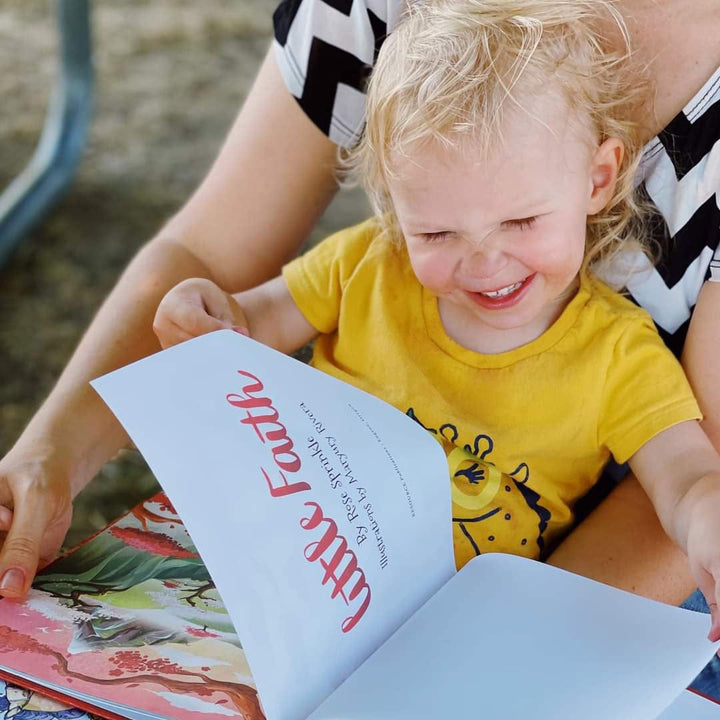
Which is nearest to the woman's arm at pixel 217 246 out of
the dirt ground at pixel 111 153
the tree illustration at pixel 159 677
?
the tree illustration at pixel 159 677

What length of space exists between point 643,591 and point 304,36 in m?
0.60

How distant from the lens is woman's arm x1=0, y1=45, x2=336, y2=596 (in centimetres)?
107

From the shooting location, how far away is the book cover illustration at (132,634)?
2.58 feet

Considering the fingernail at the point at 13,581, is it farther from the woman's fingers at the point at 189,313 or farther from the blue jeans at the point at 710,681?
the blue jeans at the point at 710,681

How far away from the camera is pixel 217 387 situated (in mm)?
811

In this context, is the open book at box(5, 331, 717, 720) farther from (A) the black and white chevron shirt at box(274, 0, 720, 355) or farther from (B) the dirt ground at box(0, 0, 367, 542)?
(B) the dirt ground at box(0, 0, 367, 542)

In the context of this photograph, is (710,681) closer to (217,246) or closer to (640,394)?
(640,394)

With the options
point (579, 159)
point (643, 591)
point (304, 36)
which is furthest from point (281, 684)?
point (304, 36)

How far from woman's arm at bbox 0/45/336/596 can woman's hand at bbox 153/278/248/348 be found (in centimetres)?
14

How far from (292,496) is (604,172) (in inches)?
16.0

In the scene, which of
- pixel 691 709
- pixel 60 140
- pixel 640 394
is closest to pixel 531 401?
pixel 640 394

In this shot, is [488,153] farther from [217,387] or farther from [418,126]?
[217,387]

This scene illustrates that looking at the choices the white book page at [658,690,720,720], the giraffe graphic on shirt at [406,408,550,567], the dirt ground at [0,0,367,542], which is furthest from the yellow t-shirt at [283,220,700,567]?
the dirt ground at [0,0,367,542]

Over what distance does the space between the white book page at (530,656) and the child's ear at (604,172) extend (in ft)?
1.05
